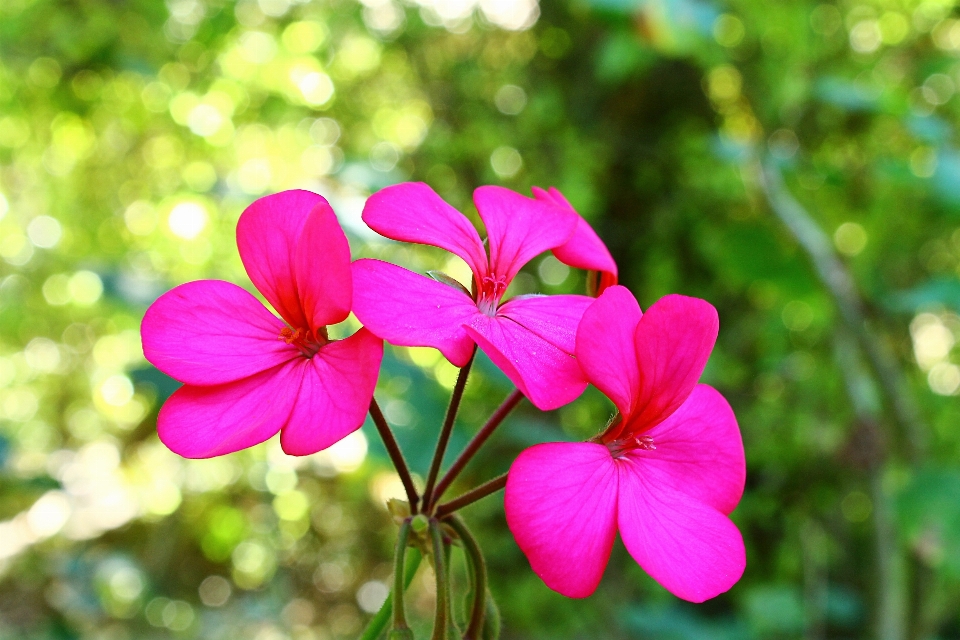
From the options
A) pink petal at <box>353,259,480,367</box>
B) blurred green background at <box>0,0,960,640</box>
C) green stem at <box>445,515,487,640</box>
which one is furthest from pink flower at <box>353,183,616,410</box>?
blurred green background at <box>0,0,960,640</box>

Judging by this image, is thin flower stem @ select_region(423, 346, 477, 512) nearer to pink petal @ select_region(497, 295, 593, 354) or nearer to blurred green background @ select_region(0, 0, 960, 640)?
pink petal @ select_region(497, 295, 593, 354)

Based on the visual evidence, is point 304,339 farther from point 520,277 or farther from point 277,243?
point 520,277

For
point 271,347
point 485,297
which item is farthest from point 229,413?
point 485,297

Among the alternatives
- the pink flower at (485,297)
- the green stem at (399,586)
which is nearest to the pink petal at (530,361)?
the pink flower at (485,297)

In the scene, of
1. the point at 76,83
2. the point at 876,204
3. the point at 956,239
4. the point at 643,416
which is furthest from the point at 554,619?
the point at 76,83

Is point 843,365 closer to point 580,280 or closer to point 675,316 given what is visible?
point 580,280
